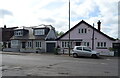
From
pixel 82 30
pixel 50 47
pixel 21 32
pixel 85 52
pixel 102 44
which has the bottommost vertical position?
pixel 85 52

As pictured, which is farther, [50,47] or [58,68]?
[50,47]

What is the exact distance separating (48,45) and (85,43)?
969 cm

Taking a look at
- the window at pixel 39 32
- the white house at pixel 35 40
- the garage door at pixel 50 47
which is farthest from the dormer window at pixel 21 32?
the garage door at pixel 50 47

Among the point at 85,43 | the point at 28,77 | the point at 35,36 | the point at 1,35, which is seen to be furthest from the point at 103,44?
the point at 1,35

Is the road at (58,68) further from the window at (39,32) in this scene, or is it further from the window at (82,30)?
the window at (39,32)

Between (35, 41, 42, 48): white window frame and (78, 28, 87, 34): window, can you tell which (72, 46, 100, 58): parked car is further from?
(35, 41, 42, 48): white window frame

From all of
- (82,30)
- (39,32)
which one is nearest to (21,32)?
(39,32)

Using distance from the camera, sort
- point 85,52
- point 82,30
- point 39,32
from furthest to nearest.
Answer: point 39,32
point 82,30
point 85,52

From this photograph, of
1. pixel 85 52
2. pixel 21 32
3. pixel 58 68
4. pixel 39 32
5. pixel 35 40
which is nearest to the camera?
pixel 58 68

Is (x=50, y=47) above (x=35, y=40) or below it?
below

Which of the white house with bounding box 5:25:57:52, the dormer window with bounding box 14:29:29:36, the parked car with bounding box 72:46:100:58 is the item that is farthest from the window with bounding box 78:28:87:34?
the dormer window with bounding box 14:29:29:36

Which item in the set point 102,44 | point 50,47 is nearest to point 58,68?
point 102,44

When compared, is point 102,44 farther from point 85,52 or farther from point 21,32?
point 21,32

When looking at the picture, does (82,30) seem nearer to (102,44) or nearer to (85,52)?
(102,44)
